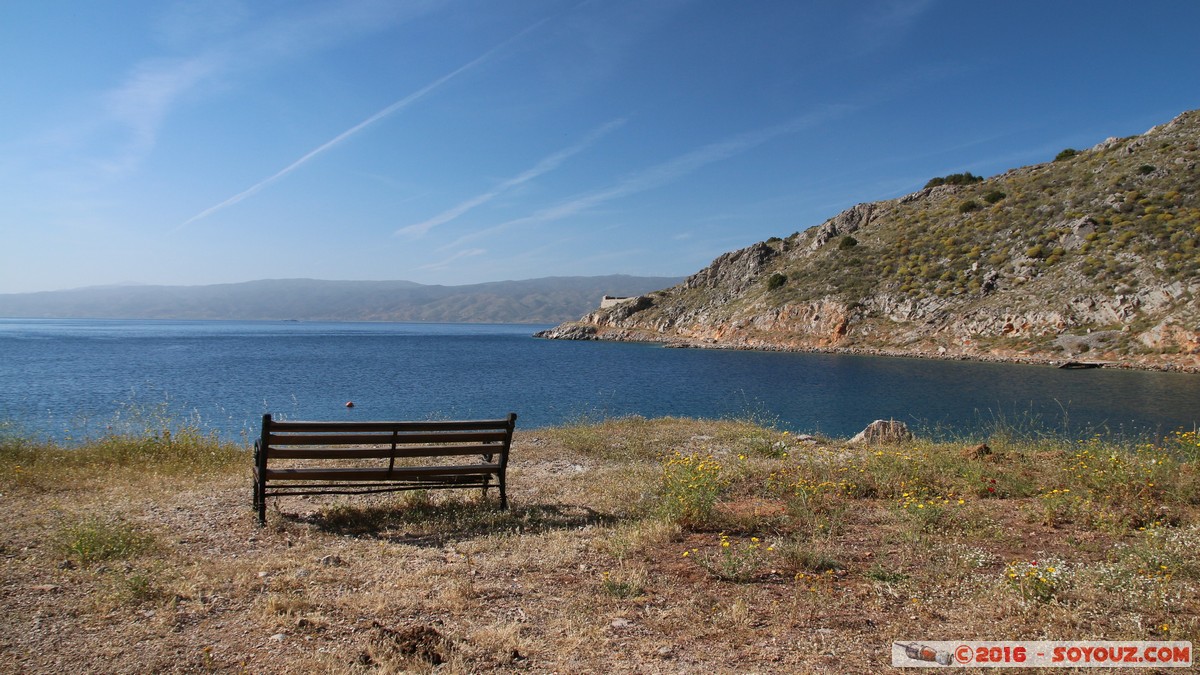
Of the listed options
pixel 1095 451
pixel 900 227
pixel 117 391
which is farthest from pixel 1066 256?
pixel 117 391

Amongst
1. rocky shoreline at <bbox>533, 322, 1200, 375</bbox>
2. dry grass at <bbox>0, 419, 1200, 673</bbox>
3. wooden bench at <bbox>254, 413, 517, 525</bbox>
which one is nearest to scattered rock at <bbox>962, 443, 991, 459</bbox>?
dry grass at <bbox>0, 419, 1200, 673</bbox>

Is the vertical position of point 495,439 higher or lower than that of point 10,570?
higher

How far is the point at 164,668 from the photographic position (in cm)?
383

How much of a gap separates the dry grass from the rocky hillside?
44.2 meters

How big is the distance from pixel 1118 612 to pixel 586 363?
50.5 metres

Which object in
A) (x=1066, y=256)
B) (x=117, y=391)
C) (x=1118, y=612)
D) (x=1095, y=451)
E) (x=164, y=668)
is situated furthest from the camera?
(x=1066, y=256)

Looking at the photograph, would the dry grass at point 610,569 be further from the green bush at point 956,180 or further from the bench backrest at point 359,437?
the green bush at point 956,180

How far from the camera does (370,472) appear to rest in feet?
25.9

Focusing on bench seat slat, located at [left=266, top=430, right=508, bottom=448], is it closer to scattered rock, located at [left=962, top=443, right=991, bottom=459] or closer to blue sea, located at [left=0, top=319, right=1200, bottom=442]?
scattered rock, located at [left=962, top=443, right=991, bottom=459]

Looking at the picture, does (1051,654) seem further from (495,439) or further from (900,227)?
(900,227)

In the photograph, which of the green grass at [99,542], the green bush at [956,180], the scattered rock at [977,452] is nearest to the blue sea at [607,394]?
the scattered rock at [977,452]

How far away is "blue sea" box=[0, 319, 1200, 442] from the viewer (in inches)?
885

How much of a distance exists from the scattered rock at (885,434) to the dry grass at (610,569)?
3.41 metres

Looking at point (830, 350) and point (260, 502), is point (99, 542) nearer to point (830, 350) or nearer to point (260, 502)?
point (260, 502)
